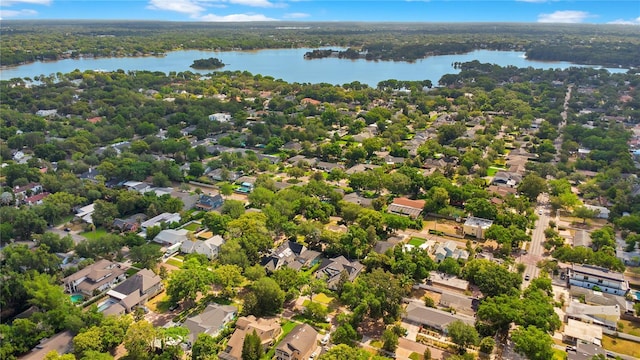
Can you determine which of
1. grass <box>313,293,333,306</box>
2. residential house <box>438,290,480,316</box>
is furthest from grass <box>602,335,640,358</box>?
grass <box>313,293,333,306</box>

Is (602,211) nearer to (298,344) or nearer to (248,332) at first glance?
(298,344)

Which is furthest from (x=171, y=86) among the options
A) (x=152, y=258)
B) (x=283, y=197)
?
(x=152, y=258)

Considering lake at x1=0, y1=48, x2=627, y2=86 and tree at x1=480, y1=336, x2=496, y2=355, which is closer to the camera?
tree at x1=480, y1=336, x2=496, y2=355

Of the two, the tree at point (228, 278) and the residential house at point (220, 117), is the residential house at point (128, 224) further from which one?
the residential house at point (220, 117)

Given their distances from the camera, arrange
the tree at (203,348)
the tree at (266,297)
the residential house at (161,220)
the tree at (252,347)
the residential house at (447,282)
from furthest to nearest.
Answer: the residential house at (161,220), the residential house at (447,282), the tree at (266,297), the tree at (252,347), the tree at (203,348)

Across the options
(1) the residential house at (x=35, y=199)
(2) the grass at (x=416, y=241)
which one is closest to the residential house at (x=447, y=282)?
(2) the grass at (x=416, y=241)

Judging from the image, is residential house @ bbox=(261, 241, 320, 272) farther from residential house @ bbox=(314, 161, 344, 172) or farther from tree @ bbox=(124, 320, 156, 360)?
residential house @ bbox=(314, 161, 344, 172)
